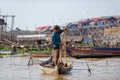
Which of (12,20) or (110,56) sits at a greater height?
(12,20)

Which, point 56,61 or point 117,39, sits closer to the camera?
point 56,61

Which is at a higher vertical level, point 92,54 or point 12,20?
point 12,20

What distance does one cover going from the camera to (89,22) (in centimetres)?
5978

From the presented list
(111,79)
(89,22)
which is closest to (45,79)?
(111,79)

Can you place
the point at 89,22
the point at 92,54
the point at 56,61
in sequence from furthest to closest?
1. the point at 89,22
2. the point at 92,54
3. the point at 56,61

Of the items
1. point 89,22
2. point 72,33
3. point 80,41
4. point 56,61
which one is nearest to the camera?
point 56,61

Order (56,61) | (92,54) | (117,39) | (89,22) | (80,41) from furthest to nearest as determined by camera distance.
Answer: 1. (89,22)
2. (80,41)
3. (117,39)
4. (92,54)
5. (56,61)

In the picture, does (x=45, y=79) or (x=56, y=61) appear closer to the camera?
(x=45, y=79)

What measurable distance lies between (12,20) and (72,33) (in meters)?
8.80

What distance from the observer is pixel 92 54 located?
30484 mm

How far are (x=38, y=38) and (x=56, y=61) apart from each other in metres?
39.8

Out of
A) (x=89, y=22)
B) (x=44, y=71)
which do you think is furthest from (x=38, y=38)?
(x=44, y=71)

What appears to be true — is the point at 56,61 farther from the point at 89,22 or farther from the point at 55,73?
the point at 89,22

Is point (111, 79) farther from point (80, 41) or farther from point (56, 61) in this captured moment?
point (80, 41)
